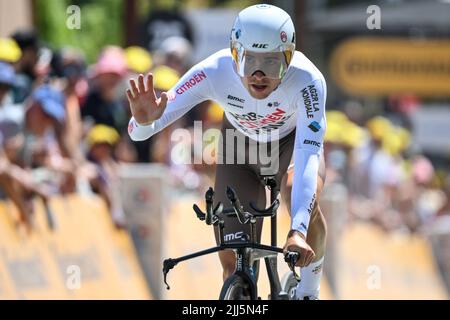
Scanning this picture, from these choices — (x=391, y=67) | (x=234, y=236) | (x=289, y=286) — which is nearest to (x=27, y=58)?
(x=289, y=286)

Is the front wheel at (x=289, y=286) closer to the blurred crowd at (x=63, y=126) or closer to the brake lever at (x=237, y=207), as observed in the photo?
the brake lever at (x=237, y=207)

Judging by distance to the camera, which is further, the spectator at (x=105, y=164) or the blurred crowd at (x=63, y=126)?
the spectator at (x=105, y=164)

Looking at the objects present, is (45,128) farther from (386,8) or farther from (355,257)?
(386,8)

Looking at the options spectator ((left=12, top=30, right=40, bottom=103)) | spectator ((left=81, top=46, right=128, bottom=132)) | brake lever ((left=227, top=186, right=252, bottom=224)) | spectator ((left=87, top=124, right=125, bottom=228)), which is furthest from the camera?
spectator ((left=81, top=46, right=128, bottom=132))

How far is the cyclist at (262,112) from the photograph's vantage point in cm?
732

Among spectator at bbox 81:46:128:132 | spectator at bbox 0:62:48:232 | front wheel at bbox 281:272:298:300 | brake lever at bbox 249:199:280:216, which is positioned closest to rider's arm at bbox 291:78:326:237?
brake lever at bbox 249:199:280:216

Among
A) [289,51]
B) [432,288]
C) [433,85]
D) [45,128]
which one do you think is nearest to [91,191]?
[45,128]

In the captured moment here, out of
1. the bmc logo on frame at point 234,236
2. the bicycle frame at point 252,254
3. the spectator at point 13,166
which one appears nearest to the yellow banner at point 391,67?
the spectator at point 13,166

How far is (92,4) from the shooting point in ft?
140

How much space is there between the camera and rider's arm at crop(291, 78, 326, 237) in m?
7.37

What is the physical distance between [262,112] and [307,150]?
430mm

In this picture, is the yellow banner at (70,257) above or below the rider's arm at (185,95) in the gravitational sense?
below

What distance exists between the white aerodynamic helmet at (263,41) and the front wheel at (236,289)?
1.23 m

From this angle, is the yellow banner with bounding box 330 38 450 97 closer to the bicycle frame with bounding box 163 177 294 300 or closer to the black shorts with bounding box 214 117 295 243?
the black shorts with bounding box 214 117 295 243
